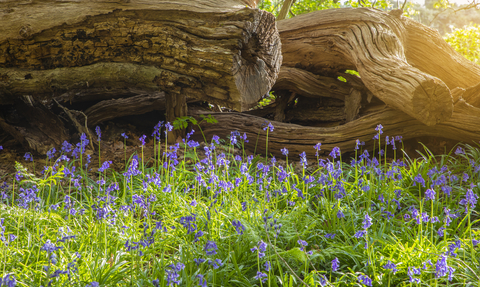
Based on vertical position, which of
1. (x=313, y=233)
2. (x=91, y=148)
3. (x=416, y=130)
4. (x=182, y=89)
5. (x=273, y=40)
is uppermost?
(x=273, y=40)

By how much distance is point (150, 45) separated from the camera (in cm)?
386

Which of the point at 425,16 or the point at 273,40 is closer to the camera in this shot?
the point at 273,40

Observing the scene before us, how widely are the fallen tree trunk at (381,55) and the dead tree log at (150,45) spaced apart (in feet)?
5.58

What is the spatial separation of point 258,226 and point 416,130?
10.9 ft

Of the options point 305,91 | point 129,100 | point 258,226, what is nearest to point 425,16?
point 305,91

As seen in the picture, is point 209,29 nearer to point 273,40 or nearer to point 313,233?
point 273,40

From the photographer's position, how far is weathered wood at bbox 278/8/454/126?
13.8ft

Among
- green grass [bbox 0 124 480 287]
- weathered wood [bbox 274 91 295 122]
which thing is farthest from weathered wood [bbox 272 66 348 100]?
green grass [bbox 0 124 480 287]

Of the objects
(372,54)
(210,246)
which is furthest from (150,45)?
(372,54)

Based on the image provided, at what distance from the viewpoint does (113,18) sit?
12.6 ft

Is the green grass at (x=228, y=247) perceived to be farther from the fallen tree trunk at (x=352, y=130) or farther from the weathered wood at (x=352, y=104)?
the weathered wood at (x=352, y=104)

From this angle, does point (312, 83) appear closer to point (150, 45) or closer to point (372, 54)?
point (372, 54)

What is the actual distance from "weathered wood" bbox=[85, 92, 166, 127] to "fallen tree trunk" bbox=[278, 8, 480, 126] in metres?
2.43

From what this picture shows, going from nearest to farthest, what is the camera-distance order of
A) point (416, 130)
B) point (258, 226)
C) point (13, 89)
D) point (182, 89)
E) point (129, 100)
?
point (258, 226) < point (182, 89) < point (13, 89) < point (416, 130) < point (129, 100)
